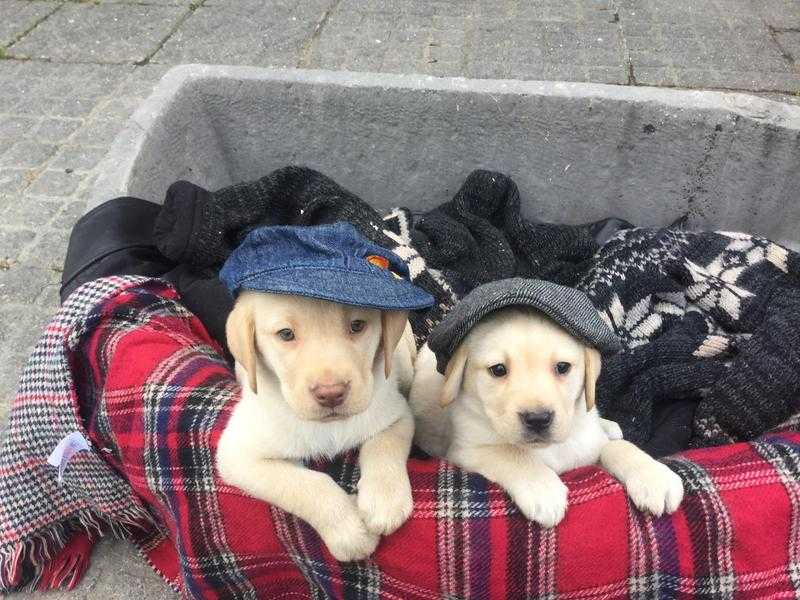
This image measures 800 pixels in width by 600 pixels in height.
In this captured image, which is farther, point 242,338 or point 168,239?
point 168,239

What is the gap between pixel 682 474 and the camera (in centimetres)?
199

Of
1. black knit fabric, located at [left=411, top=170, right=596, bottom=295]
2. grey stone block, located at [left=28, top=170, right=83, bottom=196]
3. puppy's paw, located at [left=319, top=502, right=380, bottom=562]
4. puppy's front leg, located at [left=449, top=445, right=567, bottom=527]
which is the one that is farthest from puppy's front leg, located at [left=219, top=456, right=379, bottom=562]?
grey stone block, located at [left=28, top=170, right=83, bottom=196]

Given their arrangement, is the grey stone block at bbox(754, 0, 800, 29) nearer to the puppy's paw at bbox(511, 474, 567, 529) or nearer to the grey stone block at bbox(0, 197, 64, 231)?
the puppy's paw at bbox(511, 474, 567, 529)

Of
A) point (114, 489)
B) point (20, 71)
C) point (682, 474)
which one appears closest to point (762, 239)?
point (682, 474)

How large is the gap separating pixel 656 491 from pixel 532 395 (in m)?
0.43

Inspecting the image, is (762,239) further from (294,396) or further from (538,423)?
(294,396)

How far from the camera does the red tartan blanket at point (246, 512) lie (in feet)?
6.22

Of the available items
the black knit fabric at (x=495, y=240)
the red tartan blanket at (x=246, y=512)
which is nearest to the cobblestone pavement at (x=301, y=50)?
the red tartan blanket at (x=246, y=512)

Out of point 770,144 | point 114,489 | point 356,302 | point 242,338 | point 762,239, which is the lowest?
point 114,489

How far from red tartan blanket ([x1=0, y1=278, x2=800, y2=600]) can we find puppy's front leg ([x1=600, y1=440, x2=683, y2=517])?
4cm

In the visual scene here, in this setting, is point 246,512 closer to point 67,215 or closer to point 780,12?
point 67,215

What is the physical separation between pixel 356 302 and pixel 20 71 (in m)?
5.37

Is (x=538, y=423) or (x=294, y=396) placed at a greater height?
(x=294, y=396)

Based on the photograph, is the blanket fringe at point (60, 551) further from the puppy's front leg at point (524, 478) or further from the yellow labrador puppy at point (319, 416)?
the puppy's front leg at point (524, 478)
